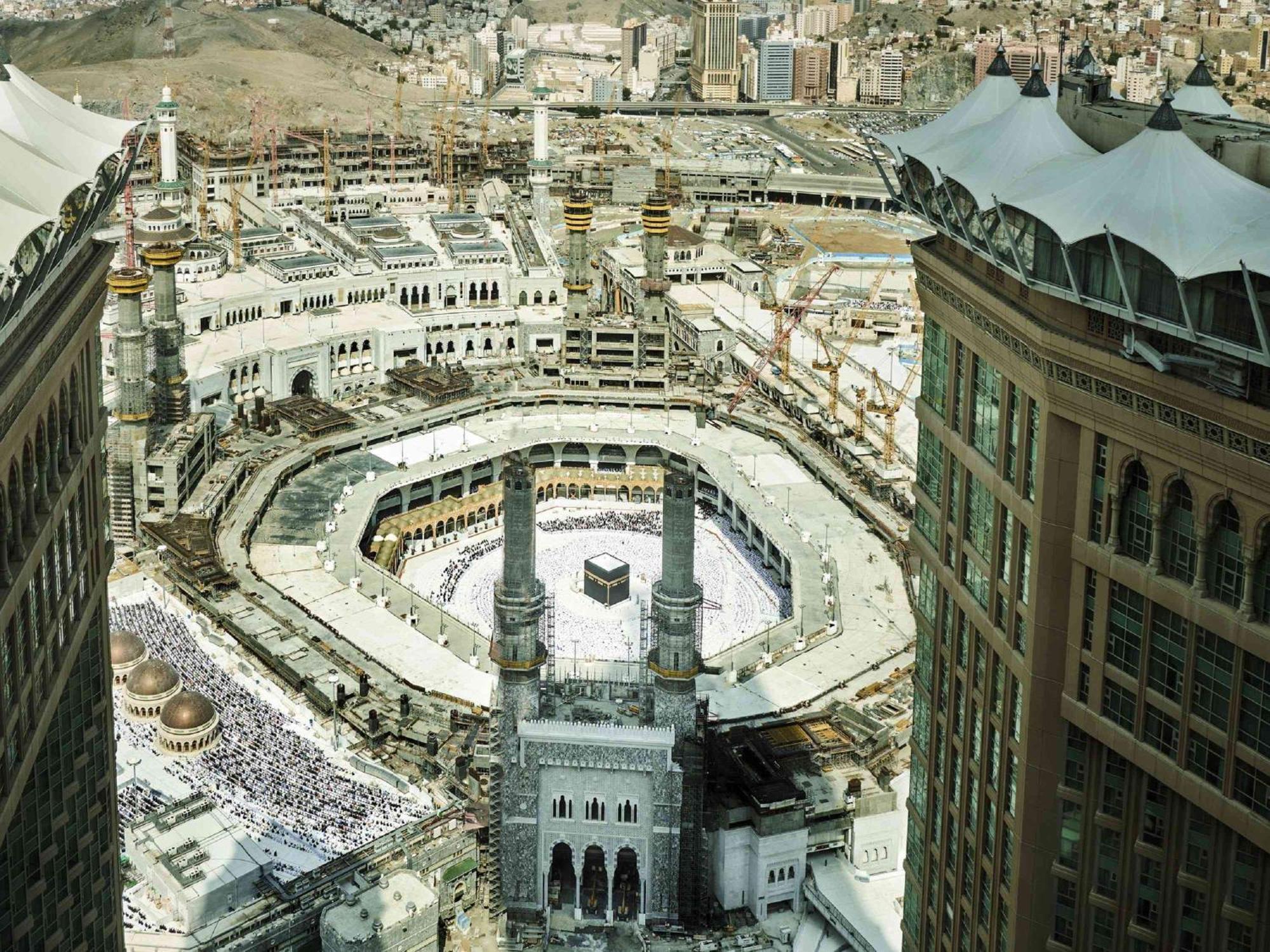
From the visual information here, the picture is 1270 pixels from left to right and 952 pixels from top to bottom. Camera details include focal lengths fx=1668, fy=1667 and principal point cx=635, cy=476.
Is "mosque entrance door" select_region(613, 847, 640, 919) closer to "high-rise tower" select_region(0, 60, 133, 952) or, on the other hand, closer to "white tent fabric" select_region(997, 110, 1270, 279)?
"high-rise tower" select_region(0, 60, 133, 952)

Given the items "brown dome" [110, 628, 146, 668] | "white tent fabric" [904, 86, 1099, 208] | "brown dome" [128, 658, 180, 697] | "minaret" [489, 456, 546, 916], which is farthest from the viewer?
"brown dome" [110, 628, 146, 668]

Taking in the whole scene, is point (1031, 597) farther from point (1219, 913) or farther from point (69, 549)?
point (69, 549)

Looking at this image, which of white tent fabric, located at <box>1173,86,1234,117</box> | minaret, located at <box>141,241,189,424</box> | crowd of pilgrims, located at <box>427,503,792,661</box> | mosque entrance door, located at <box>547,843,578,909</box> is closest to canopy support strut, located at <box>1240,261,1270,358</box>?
white tent fabric, located at <box>1173,86,1234,117</box>

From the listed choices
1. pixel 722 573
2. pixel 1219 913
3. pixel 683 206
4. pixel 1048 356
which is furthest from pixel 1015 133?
pixel 683 206

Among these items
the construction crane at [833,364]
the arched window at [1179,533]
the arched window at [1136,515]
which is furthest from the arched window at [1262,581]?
the construction crane at [833,364]

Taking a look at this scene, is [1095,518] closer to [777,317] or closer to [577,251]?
[577,251]

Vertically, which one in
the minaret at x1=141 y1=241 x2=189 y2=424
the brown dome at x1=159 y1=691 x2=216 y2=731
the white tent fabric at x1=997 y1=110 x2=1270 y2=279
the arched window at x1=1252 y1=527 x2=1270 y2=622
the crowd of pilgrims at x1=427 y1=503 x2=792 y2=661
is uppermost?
the white tent fabric at x1=997 y1=110 x2=1270 y2=279

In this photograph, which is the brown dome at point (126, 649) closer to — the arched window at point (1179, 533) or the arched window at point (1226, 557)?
the arched window at point (1179, 533)
